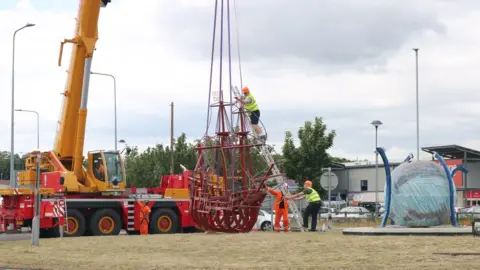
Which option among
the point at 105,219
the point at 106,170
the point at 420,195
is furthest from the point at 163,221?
the point at 420,195

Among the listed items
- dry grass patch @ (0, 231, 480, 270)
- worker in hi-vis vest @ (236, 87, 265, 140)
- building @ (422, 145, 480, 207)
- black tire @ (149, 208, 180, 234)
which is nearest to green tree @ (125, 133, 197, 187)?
building @ (422, 145, 480, 207)

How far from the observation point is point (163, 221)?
32.5m

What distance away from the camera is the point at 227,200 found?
23.5 metres

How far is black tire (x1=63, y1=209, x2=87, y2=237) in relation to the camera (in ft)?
96.7

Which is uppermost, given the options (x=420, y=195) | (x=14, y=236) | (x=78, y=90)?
(x=78, y=90)

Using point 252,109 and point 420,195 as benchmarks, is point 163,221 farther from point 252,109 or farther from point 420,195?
point 420,195

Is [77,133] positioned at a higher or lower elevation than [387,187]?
higher

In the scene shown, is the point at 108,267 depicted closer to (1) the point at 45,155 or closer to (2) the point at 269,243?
(2) the point at 269,243

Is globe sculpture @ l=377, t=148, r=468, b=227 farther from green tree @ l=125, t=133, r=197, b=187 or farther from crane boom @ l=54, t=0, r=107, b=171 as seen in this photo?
green tree @ l=125, t=133, r=197, b=187

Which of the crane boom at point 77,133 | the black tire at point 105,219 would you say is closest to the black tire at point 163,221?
the black tire at point 105,219

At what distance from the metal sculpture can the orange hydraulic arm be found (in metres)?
6.91

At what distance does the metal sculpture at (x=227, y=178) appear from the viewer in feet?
76.8

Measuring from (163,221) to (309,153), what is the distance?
28.2 m

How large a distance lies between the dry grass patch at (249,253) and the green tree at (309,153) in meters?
37.1
